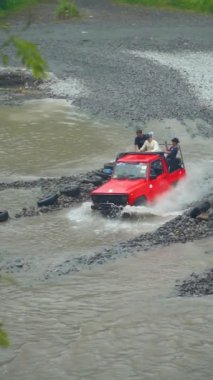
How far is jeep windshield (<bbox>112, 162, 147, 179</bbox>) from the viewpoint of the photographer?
22453 mm

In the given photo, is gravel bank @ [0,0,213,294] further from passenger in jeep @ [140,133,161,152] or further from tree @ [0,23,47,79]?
tree @ [0,23,47,79]

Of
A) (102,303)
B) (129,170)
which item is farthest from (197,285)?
(129,170)

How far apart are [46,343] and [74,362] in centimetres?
91

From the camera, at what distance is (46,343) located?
1407 cm

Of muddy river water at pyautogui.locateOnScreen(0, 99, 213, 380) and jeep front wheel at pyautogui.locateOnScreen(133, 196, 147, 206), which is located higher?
jeep front wheel at pyautogui.locateOnScreen(133, 196, 147, 206)

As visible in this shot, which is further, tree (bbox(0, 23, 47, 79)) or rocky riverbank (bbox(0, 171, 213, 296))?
rocky riverbank (bbox(0, 171, 213, 296))

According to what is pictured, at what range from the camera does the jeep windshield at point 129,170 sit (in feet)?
73.7

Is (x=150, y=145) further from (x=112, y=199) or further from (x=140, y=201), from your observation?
(x=112, y=199)

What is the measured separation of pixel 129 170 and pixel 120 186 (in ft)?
2.95

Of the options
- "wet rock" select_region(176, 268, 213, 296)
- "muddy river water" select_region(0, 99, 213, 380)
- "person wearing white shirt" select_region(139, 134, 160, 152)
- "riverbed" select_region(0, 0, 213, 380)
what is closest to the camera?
"muddy river water" select_region(0, 99, 213, 380)

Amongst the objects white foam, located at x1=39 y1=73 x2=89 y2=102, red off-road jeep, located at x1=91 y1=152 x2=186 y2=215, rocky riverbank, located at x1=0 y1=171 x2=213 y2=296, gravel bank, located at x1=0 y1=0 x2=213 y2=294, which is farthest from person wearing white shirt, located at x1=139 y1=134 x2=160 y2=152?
white foam, located at x1=39 y1=73 x2=89 y2=102

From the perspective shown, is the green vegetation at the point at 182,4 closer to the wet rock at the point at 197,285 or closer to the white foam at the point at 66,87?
the white foam at the point at 66,87

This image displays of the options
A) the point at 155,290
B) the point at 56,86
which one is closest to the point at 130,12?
the point at 56,86

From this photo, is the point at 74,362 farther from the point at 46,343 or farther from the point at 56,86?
the point at 56,86
